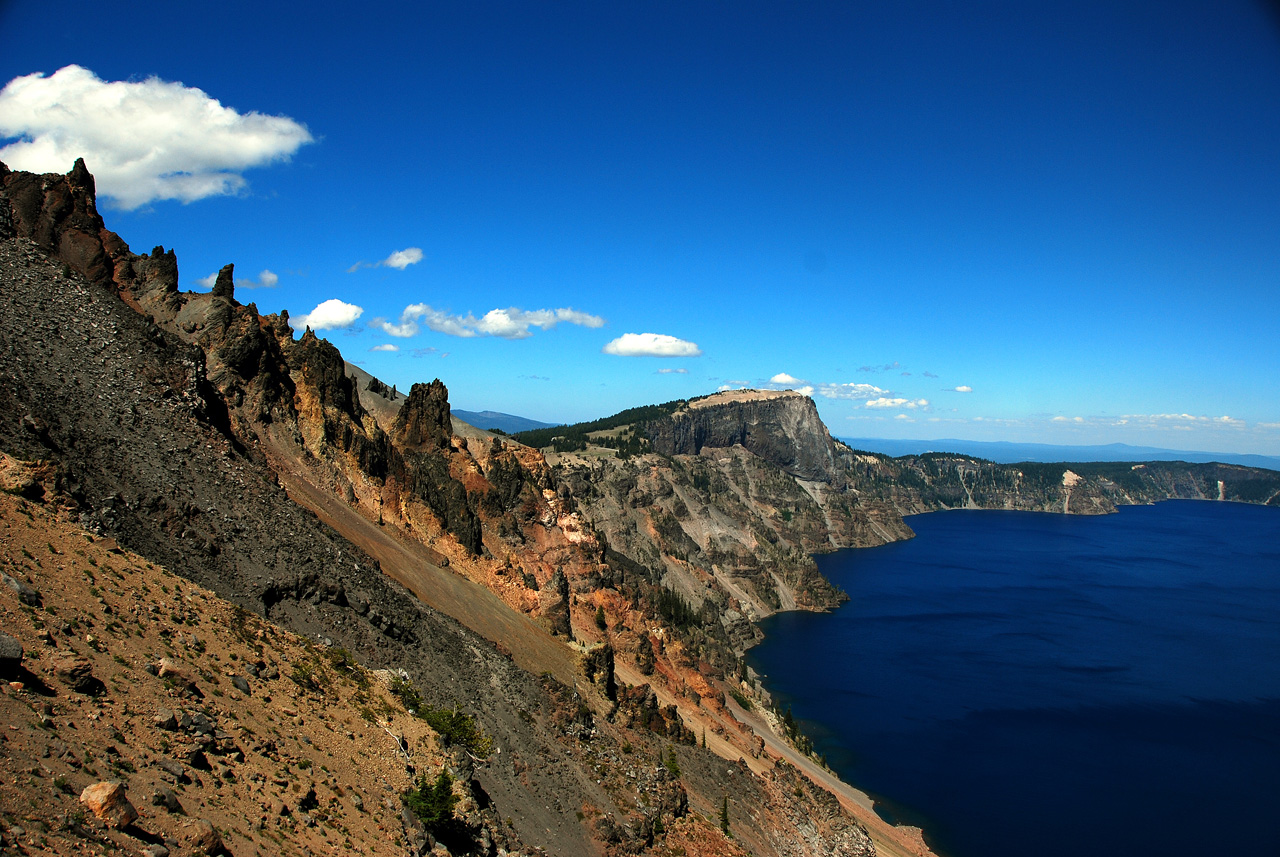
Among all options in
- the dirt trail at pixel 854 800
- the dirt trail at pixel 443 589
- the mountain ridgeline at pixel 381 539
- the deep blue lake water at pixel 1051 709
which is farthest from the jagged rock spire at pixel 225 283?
the deep blue lake water at pixel 1051 709

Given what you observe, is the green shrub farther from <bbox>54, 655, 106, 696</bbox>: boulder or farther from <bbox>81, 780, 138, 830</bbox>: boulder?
<bbox>81, 780, 138, 830</bbox>: boulder

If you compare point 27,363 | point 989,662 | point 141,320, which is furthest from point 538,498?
point 989,662

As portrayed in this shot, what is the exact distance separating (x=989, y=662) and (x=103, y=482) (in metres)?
111

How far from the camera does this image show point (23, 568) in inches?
687

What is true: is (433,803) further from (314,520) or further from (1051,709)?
(1051,709)

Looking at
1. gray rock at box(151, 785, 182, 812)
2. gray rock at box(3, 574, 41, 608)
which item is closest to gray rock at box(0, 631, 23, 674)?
gray rock at box(3, 574, 41, 608)

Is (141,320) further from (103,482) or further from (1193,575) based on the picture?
(1193,575)

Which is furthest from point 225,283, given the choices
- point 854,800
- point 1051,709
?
point 1051,709

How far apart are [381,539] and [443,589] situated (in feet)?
15.0

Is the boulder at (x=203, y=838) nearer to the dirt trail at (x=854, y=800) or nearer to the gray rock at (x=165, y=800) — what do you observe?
the gray rock at (x=165, y=800)

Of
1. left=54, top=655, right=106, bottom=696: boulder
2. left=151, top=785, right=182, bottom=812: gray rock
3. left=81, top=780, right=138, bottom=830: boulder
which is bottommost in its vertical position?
left=151, top=785, right=182, bottom=812: gray rock

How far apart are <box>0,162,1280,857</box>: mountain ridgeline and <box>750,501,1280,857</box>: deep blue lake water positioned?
49.3 ft

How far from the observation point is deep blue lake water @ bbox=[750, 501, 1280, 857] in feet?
201

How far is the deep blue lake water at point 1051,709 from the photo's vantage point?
61.4 meters
